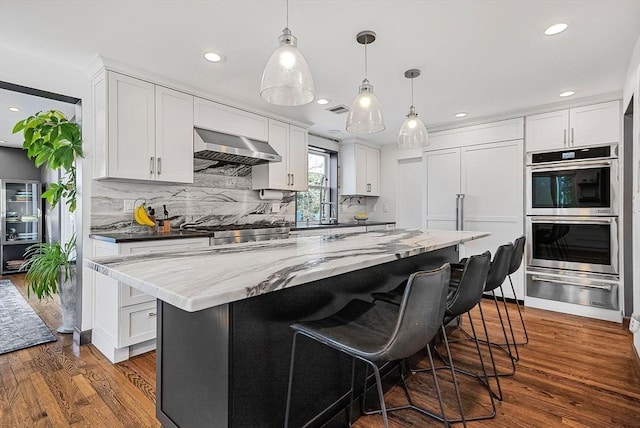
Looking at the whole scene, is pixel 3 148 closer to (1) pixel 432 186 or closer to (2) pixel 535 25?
(1) pixel 432 186

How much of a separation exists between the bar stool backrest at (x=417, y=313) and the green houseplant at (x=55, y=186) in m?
2.96

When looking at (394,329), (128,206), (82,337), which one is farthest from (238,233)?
(394,329)

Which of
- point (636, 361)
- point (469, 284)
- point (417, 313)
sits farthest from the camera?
point (636, 361)

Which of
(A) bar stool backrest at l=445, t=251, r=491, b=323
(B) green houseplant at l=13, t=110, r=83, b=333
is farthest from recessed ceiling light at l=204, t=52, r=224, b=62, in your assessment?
(A) bar stool backrest at l=445, t=251, r=491, b=323

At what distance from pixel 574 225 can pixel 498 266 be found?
2.13m

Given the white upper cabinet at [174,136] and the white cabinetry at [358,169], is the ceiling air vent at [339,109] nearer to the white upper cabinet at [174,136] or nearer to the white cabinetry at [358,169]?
the white cabinetry at [358,169]

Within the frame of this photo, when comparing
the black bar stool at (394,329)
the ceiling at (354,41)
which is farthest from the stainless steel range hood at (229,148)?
the black bar stool at (394,329)

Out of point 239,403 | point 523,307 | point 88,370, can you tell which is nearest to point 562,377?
point 523,307

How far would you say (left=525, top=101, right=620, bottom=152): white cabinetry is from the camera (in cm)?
343

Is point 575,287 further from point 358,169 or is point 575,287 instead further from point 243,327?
point 243,327

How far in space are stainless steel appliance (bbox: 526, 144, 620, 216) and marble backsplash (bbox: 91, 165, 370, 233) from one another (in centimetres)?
305

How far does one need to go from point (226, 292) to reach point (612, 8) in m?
2.72

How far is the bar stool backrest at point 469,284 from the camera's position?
163 cm

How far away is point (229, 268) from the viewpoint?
3.92 ft
